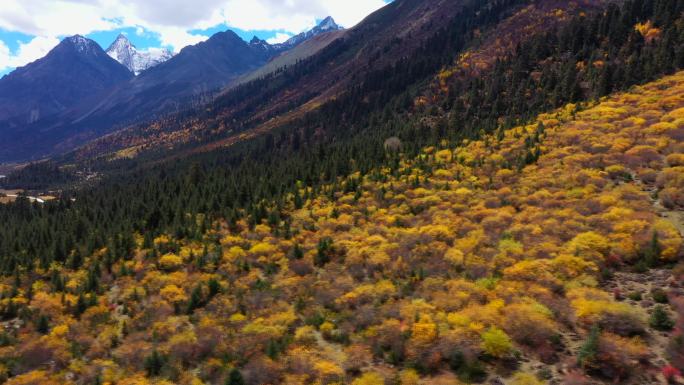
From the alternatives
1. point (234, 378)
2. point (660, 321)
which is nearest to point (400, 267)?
point (234, 378)

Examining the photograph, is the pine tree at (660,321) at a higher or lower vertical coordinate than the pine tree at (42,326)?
lower

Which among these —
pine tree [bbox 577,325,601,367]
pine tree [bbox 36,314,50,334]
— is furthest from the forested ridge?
pine tree [bbox 36,314,50,334]

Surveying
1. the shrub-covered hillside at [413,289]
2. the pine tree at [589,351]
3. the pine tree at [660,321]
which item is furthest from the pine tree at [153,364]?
the pine tree at [660,321]

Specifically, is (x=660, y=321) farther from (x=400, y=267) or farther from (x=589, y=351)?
(x=400, y=267)

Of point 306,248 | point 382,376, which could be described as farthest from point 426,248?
point 382,376

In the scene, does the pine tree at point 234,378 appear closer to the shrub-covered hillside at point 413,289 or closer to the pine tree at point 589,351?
the shrub-covered hillside at point 413,289

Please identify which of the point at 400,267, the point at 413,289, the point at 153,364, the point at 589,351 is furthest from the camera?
the point at 400,267
